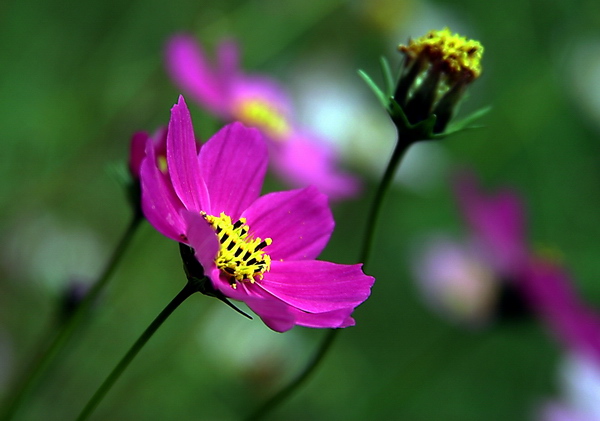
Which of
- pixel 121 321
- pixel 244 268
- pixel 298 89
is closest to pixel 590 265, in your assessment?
pixel 298 89

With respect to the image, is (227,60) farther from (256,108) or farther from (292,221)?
(292,221)

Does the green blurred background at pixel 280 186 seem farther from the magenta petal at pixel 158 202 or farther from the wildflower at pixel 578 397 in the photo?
the magenta petal at pixel 158 202

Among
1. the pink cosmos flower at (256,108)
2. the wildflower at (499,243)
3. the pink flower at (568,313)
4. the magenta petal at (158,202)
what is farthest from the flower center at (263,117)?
the magenta petal at (158,202)

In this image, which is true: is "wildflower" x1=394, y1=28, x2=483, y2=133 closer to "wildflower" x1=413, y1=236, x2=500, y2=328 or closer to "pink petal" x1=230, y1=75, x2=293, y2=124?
"pink petal" x1=230, y1=75, x2=293, y2=124

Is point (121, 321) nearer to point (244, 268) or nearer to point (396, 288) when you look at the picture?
point (244, 268)

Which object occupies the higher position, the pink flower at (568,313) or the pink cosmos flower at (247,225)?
the pink cosmos flower at (247,225)

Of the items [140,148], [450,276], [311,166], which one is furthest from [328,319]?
[450,276]
